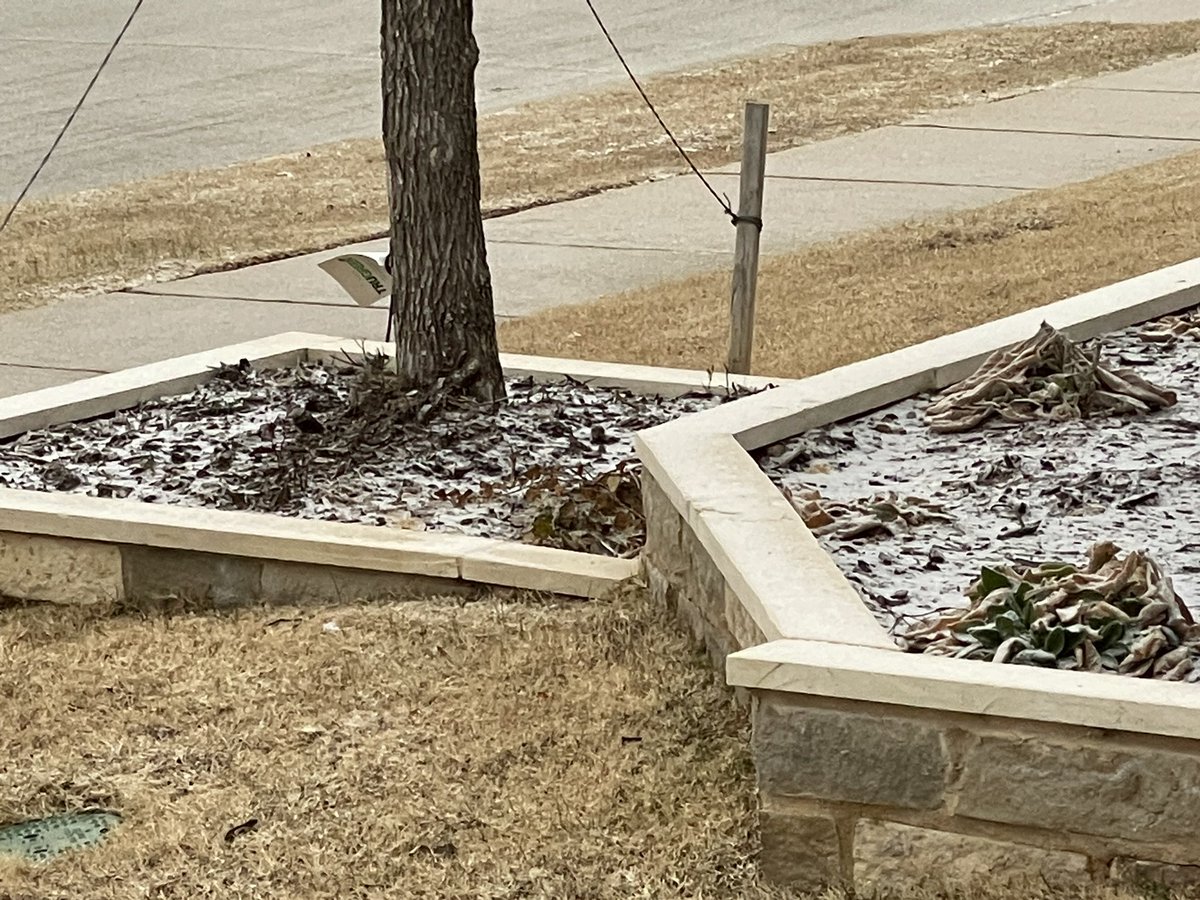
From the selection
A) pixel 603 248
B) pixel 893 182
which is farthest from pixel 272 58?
pixel 603 248

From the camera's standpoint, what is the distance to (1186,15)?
17312 millimetres

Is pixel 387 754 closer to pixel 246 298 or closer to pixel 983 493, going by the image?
pixel 983 493

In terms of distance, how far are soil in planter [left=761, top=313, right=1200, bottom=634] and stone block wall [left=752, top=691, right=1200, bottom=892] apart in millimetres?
471

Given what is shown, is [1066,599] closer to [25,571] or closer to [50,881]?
[50,881]

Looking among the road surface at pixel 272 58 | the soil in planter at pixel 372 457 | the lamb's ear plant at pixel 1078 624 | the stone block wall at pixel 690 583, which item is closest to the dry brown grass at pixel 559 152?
the road surface at pixel 272 58

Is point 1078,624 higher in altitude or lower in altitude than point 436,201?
lower

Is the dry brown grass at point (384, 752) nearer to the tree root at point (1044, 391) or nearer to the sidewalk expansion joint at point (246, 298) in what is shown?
the tree root at point (1044, 391)

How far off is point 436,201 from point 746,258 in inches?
60.5

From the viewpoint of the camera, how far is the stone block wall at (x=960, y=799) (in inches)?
139

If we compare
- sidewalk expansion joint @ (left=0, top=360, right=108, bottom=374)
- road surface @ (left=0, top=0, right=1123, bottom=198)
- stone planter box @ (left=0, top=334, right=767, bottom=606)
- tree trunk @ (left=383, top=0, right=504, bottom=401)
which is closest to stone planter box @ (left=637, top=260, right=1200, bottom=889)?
stone planter box @ (left=0, top=334, right=767, bottom=606)

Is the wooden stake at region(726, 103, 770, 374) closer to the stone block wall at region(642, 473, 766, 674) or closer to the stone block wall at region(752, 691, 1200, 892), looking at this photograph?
the stone block wall at region(642, 473, 766, 674)

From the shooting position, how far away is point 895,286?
872 cm

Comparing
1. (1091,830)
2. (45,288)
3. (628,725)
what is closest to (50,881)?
(628,725)

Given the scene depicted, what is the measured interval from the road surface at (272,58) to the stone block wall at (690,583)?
23.9 ft
